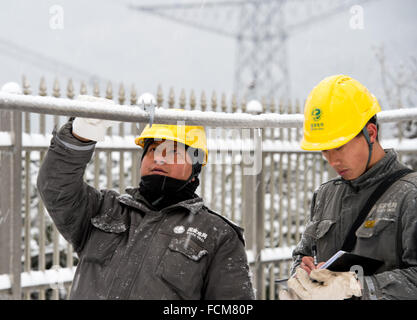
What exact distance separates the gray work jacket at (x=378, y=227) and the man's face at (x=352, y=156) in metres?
0.03

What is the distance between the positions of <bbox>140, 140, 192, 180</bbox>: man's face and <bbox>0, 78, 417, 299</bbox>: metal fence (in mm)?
1318

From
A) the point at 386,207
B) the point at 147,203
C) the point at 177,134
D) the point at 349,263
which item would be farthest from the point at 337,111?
the point at 147,203

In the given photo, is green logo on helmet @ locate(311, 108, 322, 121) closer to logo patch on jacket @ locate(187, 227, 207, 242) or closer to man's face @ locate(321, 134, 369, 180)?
man's face @ locate(321, 134, 369, 180)

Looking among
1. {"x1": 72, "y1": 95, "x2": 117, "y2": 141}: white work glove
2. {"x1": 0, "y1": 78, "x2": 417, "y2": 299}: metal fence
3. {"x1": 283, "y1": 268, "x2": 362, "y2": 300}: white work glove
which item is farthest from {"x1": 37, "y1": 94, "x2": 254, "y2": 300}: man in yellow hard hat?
{"x1": 0, "y1": 78, "x2": 417, "y2": 299}: metal fence

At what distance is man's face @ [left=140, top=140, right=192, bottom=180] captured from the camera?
1887 mm

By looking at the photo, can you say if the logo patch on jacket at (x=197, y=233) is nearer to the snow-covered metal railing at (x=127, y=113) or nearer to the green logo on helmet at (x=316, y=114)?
the snow-covered metal railing at (x=127, y=113)

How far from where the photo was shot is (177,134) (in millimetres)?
1938

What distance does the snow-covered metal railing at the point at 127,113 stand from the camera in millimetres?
1485

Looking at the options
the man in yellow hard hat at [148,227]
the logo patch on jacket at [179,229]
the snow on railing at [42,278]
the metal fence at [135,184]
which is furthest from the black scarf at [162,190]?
the snow on railing at [42,278]

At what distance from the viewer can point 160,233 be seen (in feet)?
5.87

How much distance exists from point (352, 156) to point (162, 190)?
697 millimetres

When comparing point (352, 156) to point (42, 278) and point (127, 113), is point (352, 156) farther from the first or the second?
point (42, 278)
